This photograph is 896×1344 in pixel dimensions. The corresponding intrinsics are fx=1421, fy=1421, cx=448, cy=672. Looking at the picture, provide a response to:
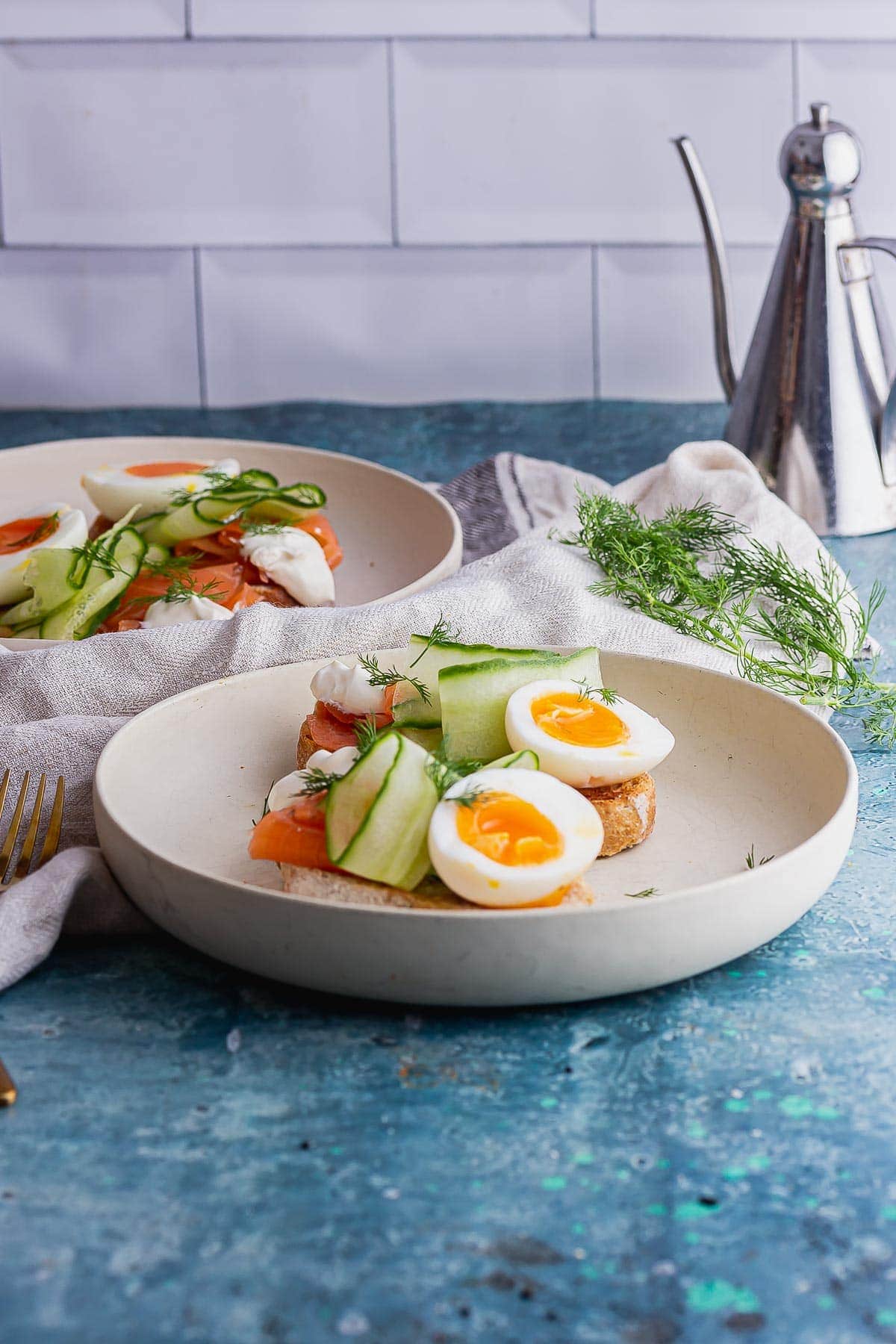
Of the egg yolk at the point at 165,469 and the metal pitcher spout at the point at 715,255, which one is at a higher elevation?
the metal pitcher spout at the point at 715,255

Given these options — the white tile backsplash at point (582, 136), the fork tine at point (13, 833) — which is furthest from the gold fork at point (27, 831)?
the white tile backsplash at point (582, 136)

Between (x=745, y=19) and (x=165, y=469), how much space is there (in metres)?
1.22

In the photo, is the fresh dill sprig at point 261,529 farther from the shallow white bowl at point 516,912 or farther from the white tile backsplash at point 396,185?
the white tile backsplash at point 396,185

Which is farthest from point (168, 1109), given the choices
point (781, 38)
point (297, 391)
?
point (781, 38)

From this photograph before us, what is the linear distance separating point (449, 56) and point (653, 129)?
1.06ft

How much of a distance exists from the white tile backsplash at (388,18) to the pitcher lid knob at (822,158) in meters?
0.69

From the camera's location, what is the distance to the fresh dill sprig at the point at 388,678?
941mm

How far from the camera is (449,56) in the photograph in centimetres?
212

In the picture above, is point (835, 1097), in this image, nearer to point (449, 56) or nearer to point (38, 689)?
point (38, 689)

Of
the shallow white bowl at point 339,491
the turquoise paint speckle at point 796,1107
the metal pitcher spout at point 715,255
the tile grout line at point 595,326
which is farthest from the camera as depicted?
the tile grout line at point 595,326

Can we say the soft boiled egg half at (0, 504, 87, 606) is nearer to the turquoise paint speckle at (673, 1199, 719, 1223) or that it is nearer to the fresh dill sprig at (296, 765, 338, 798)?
the fresh dill sprig at (296, 765, 338, 798)

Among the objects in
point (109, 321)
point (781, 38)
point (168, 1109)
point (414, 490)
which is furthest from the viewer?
point (109, 321)

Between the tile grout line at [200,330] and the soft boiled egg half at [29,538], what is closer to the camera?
the soft boiled egg half at [29,538]

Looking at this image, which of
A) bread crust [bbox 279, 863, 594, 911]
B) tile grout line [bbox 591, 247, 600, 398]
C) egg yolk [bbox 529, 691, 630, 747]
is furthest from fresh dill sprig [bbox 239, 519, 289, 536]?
tile grout line [bbox 591, 247, 600, 398]
